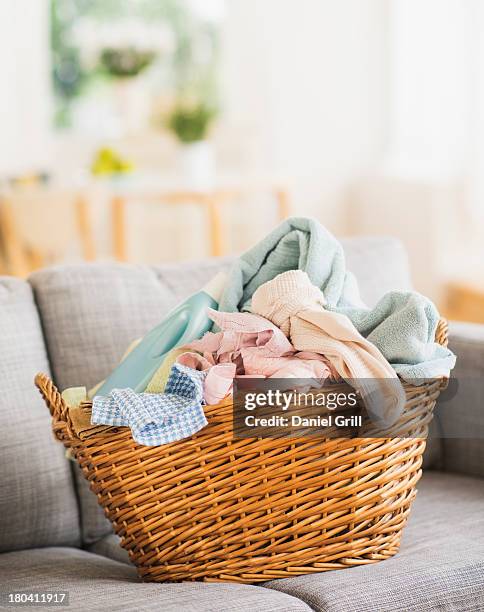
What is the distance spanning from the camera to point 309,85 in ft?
18.2

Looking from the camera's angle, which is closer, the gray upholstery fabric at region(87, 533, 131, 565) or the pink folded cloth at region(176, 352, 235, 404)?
the pink folded cloth at region(176, 352, 235, 404)

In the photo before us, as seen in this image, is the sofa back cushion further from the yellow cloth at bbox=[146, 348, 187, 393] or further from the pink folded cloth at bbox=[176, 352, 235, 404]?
the pink folded cloth at bbox=[176, 352, 235, 404]

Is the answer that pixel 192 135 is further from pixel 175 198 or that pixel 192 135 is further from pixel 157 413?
pixel 157 413

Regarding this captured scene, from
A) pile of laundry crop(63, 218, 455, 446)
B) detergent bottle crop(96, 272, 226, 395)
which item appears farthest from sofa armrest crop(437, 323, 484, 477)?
detergent bottle crop(96, 272, 226, 395)

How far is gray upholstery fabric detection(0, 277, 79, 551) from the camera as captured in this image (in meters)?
1.63

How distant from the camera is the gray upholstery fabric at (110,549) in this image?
1.63m

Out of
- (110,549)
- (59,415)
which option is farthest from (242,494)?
(110,549)

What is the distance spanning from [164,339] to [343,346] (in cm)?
32

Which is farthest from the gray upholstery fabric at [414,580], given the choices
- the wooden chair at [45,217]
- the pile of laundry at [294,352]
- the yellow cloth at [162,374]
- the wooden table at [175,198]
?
the wooden chair at [45,217]

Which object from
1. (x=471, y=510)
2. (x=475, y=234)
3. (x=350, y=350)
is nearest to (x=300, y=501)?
(x=350, y=350)

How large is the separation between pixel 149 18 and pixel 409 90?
64.2 inches

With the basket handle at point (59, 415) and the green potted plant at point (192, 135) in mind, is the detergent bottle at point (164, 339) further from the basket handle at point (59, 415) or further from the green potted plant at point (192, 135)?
the green potted plant at point (192, 135)

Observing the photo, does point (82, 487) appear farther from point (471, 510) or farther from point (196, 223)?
point (196, 223)

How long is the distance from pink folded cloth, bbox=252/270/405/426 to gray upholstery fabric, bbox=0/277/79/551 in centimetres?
46
